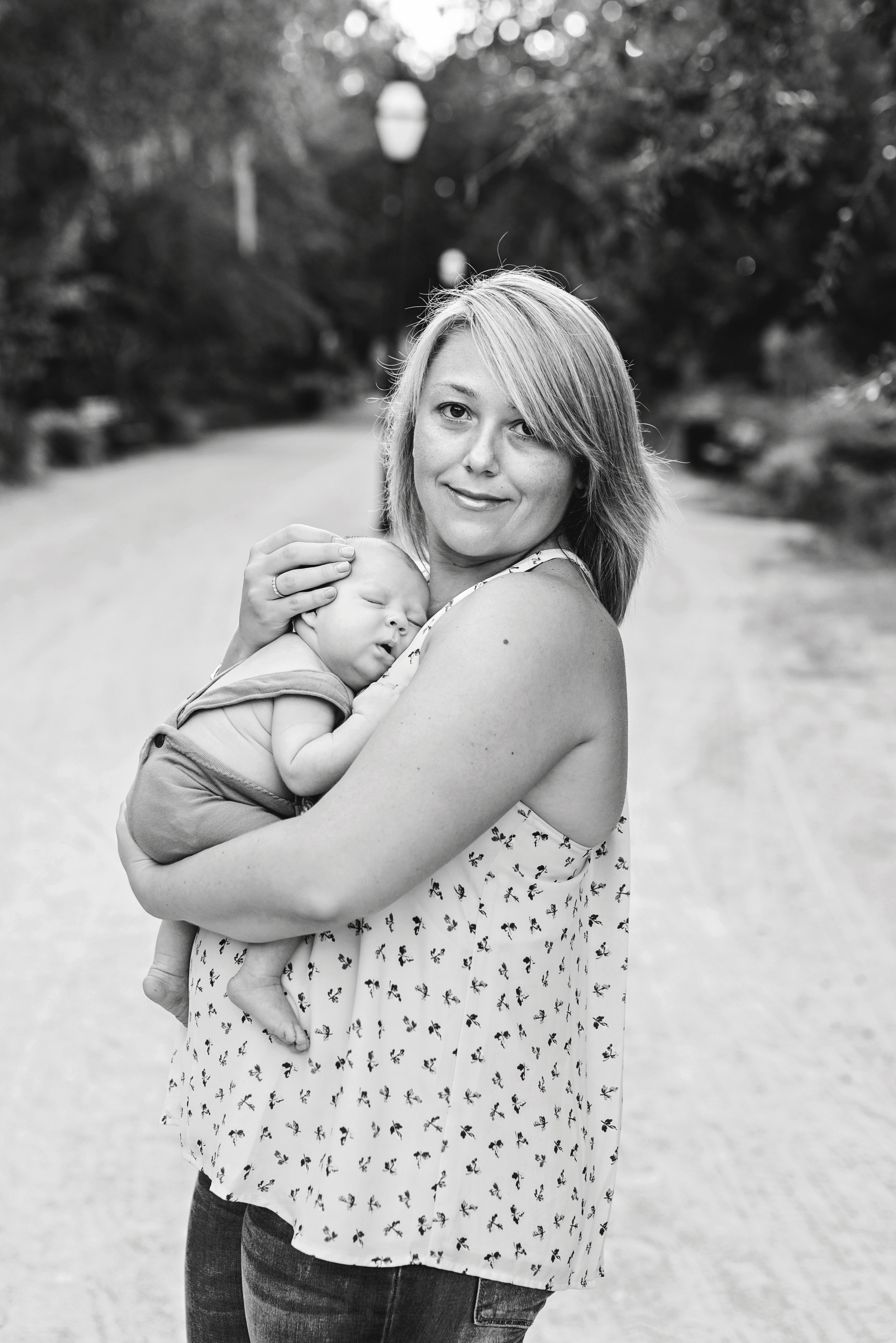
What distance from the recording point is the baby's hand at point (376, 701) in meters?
1.67

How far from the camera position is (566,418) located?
5.12ft

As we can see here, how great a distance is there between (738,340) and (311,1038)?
19.7m

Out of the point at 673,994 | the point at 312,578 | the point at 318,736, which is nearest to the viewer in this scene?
the point at 318,736

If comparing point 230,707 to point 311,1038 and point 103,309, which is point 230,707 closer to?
point 311,1038

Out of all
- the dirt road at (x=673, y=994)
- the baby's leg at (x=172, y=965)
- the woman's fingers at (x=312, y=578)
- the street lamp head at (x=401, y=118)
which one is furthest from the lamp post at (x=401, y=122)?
the baby's leg at (x=172, y=965)

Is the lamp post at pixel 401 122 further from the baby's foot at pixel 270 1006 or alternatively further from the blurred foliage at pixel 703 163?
the baby's foot at pixel 270 1006

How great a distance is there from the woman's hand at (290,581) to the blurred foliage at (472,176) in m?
1.95

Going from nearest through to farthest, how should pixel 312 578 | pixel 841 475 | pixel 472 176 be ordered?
1. pixel 312 578
2. pixel 472 176
3. pixel 841 475

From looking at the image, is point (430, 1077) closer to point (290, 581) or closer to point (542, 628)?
point (542, 628)

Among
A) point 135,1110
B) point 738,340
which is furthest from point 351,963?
point 738,340

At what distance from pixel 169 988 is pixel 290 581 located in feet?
2.03

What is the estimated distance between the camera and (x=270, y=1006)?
1.59 metres

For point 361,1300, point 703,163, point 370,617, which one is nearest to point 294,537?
point 370,617

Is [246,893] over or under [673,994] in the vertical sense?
over
